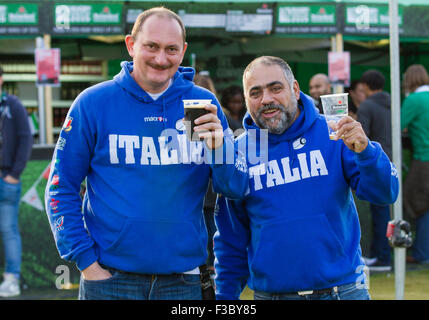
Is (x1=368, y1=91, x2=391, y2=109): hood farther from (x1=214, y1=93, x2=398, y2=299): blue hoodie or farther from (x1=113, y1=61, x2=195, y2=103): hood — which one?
(x1=113, y1=61, x2=195, y2=103): hood

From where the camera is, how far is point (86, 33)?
780 cm

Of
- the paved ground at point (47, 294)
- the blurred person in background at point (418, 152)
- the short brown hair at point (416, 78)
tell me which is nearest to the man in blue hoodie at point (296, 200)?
the paved ground at point (47, 294)

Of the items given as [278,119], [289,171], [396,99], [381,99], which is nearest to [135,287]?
[289,171]

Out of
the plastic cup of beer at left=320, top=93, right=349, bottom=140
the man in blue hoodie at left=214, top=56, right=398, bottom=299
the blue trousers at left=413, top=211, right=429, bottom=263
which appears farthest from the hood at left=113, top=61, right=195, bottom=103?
the blue trousers at left=413, top=211, right=429, bottom=263

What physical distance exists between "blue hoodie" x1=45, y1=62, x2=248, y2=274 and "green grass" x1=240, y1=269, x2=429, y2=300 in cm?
344

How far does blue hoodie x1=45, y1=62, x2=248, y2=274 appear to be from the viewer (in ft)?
8.27

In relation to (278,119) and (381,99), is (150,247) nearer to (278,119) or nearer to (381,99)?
(278,119)

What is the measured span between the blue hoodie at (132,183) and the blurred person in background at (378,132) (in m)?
4.40

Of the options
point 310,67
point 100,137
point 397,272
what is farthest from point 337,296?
point 310,67

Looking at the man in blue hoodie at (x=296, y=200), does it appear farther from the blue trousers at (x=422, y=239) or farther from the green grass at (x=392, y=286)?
the blue trousers at (x=422, y=239)

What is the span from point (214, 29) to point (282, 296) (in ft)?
20.0

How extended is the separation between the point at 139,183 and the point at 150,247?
10.1 inches
